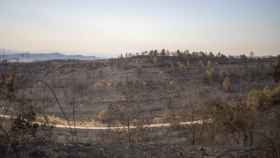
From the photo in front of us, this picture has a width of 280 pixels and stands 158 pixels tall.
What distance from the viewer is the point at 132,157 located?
5918 mm

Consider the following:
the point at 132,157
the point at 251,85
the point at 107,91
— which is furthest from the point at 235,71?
the point at 132,157

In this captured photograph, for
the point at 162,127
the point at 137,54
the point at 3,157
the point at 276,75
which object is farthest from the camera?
the point at 137,54

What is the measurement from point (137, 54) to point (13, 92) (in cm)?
4675

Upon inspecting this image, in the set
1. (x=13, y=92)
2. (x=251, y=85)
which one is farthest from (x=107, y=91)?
(x=13, y=92)

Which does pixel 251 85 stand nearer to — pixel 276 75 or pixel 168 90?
pixel 168 90

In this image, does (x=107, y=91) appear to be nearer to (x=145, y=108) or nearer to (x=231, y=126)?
(x=145, y=108)

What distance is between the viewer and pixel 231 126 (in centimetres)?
1041

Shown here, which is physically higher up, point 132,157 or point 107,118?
Answer: point 132,157

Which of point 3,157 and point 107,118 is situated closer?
point 3,157

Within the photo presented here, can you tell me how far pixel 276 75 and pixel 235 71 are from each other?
66.4ft

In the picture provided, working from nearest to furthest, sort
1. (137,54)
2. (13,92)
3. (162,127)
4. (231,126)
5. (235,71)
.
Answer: (13,92)
(231,126)
(162,127)
(235,71)
(137,54)

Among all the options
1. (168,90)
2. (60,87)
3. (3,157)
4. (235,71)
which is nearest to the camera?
(3,157)

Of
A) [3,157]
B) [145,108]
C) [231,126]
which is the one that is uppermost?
[3,157]

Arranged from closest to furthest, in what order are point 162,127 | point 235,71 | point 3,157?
point 3,157
point 162,127
point 235,71
